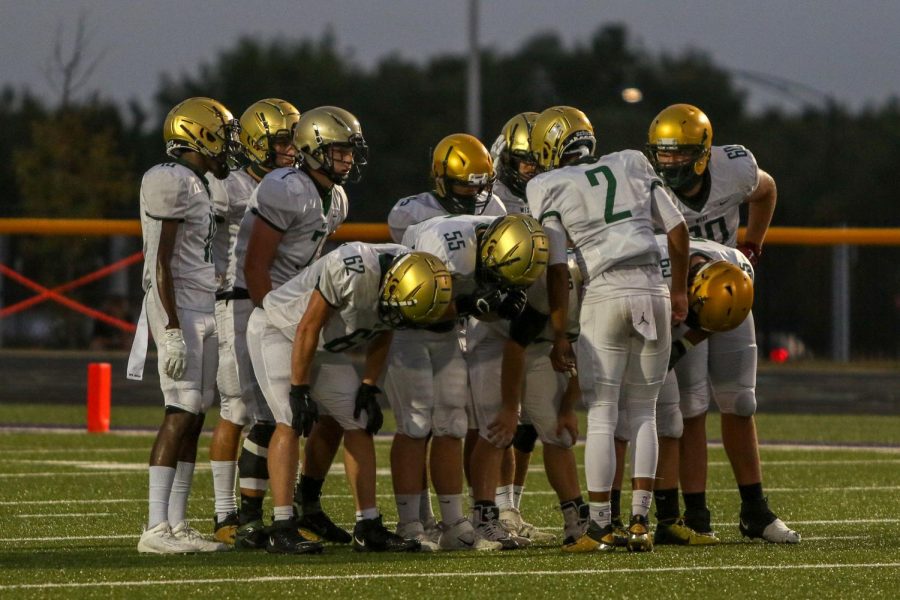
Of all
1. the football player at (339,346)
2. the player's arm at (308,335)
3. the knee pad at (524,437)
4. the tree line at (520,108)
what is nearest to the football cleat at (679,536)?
the knee pad at (524,437)

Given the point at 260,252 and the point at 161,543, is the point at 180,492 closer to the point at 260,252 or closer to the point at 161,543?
the point at 161,543

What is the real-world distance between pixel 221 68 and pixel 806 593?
147ft

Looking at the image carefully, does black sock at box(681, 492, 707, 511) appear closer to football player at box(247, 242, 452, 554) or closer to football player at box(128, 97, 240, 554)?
football player at box(247, 242, 452, 554)

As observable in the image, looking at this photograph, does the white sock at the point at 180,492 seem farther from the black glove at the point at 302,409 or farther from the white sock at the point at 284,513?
the black glove at the point at 302,409

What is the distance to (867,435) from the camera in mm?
13203

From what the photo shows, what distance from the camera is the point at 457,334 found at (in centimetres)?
738

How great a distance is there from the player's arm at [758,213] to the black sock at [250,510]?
2.54m

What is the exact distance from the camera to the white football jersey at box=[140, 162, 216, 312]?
23.4ft

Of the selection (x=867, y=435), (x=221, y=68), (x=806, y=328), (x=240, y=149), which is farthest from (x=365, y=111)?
(x=240, y=149)

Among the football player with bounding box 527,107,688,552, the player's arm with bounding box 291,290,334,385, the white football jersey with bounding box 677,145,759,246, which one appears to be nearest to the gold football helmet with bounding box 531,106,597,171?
the football player with bounding box 527,107,688,552

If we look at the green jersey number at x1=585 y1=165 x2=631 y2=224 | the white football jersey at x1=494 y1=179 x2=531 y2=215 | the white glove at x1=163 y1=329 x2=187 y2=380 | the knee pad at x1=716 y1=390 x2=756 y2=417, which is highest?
the white football jersey at x1=494 y1=179 x2=531 y2=215

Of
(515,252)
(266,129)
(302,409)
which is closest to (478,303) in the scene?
(515,252)

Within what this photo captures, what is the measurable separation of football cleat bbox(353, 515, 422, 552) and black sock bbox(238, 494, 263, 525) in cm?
52

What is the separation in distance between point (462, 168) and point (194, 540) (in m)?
1.96
